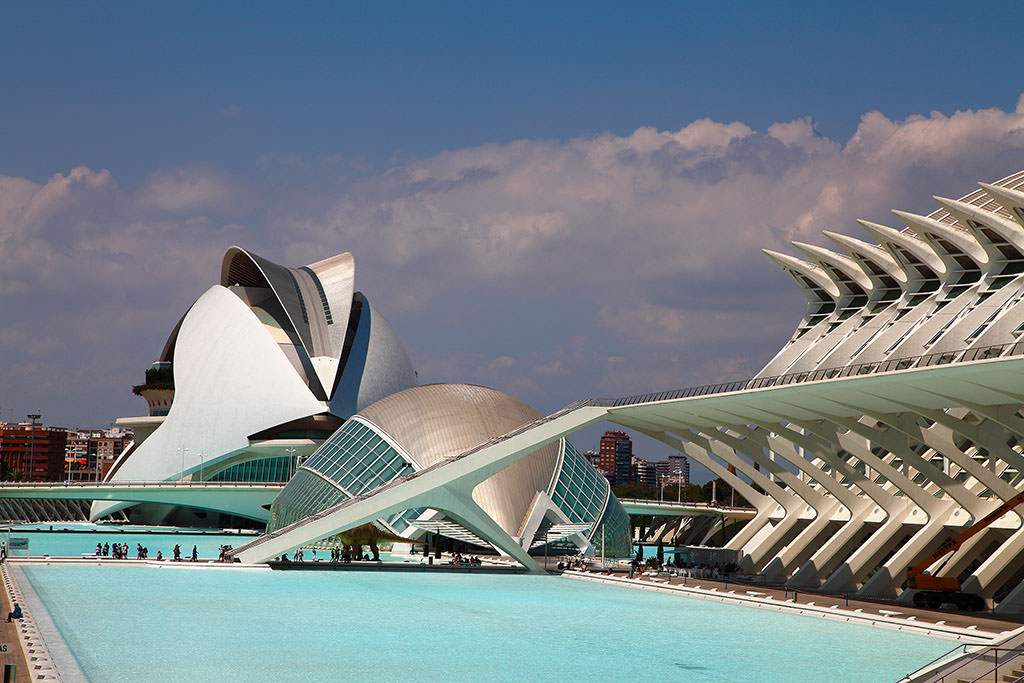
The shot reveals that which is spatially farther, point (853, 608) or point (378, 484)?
point (378, 484)

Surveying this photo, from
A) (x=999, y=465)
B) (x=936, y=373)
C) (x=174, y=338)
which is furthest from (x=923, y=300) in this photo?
(x=174, y=338)

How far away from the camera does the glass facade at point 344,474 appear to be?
48312 mm

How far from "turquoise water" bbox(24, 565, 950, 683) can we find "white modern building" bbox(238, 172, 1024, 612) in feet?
19.3

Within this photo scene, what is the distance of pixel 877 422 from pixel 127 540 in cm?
4023

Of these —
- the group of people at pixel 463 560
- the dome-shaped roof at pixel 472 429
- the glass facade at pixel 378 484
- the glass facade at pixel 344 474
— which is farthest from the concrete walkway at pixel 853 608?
the glass facade at pixel 344 474

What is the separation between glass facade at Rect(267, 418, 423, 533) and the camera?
48312mm

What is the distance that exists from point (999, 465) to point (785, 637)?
17.2 meters

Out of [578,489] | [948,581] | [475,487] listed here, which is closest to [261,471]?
[578,489]

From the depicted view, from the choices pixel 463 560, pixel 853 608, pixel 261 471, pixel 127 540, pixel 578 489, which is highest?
pixel 261 471

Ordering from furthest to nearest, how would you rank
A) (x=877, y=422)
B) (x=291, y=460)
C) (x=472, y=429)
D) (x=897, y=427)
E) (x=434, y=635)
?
(x=291, y=460) < (x=472, y=429) < (x=877, y=422) < (x=897, y=427) < (x=434, y=635)

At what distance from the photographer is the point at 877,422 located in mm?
41219

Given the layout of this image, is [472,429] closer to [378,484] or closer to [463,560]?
[378,484]

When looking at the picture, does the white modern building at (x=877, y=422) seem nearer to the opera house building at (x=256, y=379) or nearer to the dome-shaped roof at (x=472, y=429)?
the dome-shaped roof at (x=472, y=429)

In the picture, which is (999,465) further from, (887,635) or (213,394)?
(213,394)
